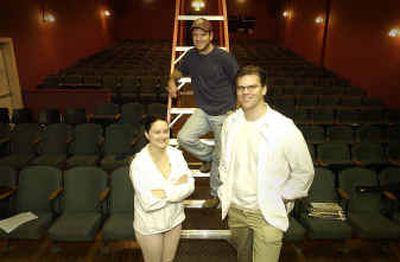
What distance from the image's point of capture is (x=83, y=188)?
374cm

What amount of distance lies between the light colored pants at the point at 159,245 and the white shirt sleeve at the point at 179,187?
11.3 inches

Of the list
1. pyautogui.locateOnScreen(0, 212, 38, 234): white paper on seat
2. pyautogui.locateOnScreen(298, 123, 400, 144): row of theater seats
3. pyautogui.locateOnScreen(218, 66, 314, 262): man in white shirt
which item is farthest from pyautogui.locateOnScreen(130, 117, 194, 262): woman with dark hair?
pyautogui.locateOnScreen(298, 123, 400, 144): row of theater seats

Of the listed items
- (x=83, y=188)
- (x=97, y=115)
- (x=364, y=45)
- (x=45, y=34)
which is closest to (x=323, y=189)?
(x=83, y=188)

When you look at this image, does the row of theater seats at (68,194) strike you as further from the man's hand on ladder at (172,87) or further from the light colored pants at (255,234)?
the light colored pants at (255,234)

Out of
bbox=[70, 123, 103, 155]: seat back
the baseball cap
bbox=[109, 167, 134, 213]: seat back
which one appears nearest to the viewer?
the baseball cap

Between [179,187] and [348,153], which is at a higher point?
[179,187]

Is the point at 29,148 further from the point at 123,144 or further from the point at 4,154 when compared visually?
the point at 123,144

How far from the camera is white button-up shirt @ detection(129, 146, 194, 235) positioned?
2295 mm

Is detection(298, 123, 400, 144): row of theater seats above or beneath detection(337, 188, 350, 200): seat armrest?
above

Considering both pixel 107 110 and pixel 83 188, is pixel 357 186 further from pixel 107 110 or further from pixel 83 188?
pixel 107 110

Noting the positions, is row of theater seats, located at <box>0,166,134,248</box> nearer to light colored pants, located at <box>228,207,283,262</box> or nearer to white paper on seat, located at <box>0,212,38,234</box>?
white paper on seat, located at <box>0,212,38,234</box>

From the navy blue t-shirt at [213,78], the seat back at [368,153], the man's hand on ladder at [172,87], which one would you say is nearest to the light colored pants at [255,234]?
the navy blue t-shirt at [213,78]

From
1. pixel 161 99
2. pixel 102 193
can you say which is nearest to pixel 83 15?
pixel 161 99

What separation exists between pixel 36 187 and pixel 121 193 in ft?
3.05
